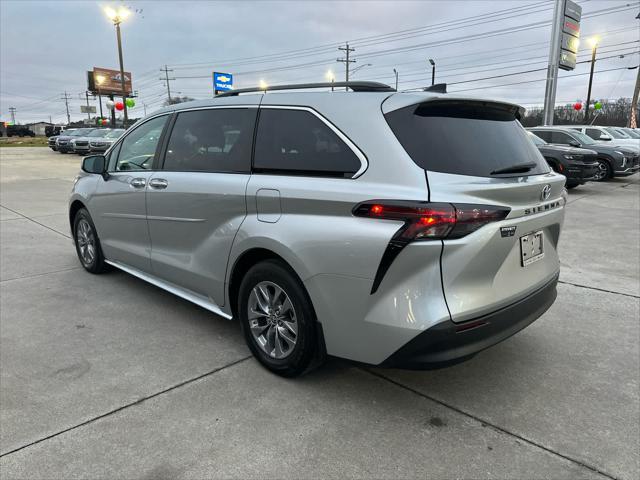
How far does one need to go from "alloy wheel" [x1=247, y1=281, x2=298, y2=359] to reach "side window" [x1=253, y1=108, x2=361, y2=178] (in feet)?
2.41

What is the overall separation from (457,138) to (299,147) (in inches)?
35.7

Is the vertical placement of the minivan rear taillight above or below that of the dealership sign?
below

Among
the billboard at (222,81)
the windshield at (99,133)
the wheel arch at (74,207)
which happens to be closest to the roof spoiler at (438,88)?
the wheel arch at (74,207)

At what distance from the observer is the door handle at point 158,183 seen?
368cm

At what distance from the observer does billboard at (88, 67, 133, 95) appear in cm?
6475

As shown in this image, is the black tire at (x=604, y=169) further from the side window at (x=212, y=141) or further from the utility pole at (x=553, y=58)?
the side window at (x=212, y=141)

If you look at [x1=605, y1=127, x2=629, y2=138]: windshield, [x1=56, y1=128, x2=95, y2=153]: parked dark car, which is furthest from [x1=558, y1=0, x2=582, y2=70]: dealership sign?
[x1=56, y1=128, x2=95, y2=153]: parked dark car

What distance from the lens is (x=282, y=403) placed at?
2.73 meters

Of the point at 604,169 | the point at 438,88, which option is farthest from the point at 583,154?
the point at 438,88

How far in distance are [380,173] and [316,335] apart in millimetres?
985

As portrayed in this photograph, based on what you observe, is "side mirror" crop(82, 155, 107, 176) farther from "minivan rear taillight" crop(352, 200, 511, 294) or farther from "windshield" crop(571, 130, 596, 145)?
"windshield" crop(571, 130, 596, 145)

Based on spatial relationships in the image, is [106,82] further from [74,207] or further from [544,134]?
[74,207]

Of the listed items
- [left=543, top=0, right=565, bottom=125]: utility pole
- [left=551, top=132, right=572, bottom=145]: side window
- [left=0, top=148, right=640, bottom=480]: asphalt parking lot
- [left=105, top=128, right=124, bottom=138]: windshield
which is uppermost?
[left=543, top=0, right=565, bottom=125]: utility pole

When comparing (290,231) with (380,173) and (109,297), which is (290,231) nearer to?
(380,173)
